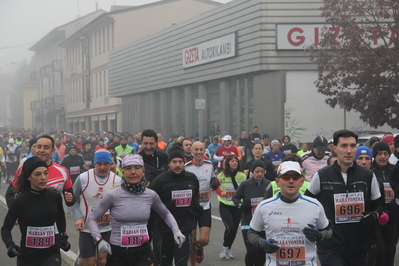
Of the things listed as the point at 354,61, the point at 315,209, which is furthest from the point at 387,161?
the point at 354,61

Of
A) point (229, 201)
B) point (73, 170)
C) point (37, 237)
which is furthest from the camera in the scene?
point (73, 170)

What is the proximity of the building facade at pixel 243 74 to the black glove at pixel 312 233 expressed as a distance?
20.3 m

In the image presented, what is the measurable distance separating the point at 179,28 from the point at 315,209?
106 ft

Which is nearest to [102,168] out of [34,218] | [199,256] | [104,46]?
[34,218]

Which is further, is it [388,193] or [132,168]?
[388,193]

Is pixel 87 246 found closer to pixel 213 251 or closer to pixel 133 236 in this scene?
pixel 133 236

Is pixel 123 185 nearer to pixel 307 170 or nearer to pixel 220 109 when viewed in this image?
pixel 307 170

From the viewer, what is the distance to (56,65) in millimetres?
78938

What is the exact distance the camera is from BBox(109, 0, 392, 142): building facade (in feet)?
87.2

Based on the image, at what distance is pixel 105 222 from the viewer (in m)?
7.71

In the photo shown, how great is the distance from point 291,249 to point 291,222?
0.71 ft

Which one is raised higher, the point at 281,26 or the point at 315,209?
the point at 281,26

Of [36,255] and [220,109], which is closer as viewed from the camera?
[36,255]

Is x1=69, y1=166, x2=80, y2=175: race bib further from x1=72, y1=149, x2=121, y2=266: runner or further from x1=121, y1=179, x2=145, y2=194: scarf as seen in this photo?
x1=121, y1=179, x2=145, y2=194: scarf
